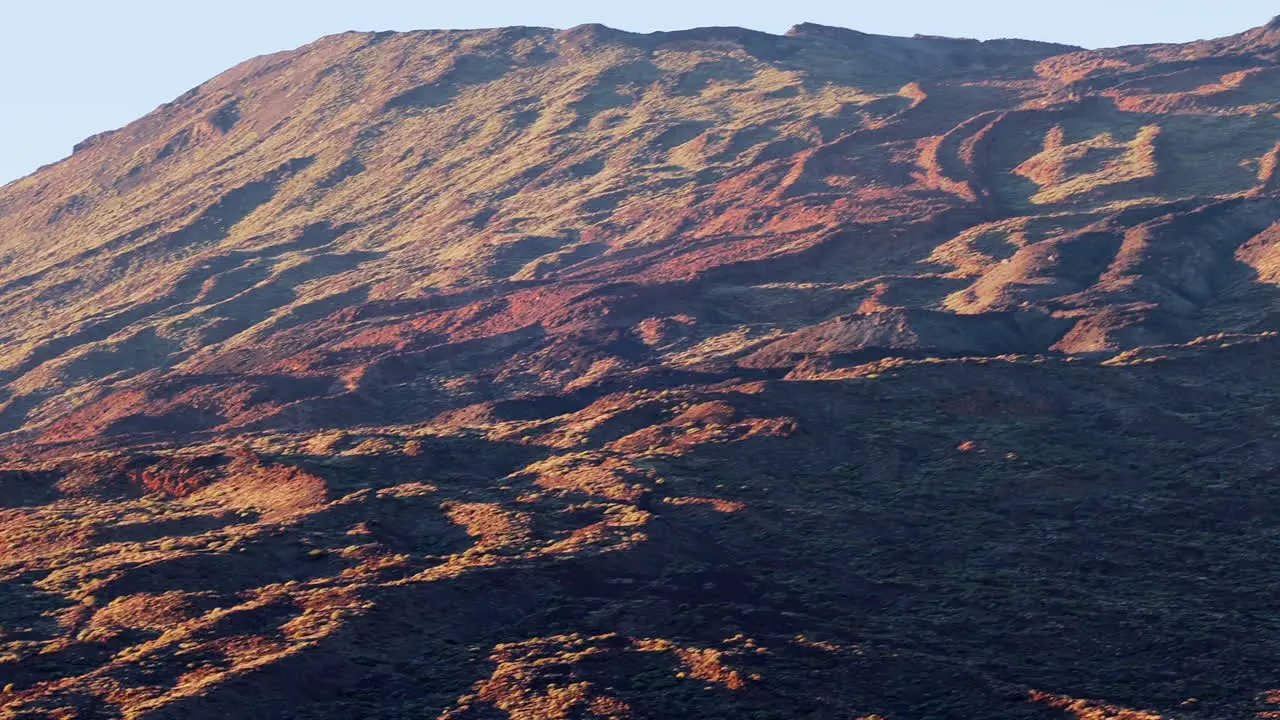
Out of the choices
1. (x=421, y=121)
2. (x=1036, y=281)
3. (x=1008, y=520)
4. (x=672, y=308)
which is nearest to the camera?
(x=1008, y=520)

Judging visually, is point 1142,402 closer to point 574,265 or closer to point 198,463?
point 198,463

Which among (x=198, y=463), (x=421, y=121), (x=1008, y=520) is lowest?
(x=1008, y=520)

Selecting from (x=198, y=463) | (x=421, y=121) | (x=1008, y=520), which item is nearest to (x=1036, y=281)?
(x=1008, y=520)

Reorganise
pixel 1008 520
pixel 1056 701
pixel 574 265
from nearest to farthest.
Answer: pixel 1056 701 < pixel 1008 520 < pixel 574 265

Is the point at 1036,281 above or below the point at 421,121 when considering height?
below

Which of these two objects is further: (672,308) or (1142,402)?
(672,308)

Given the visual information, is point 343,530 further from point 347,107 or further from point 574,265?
point 347,107
